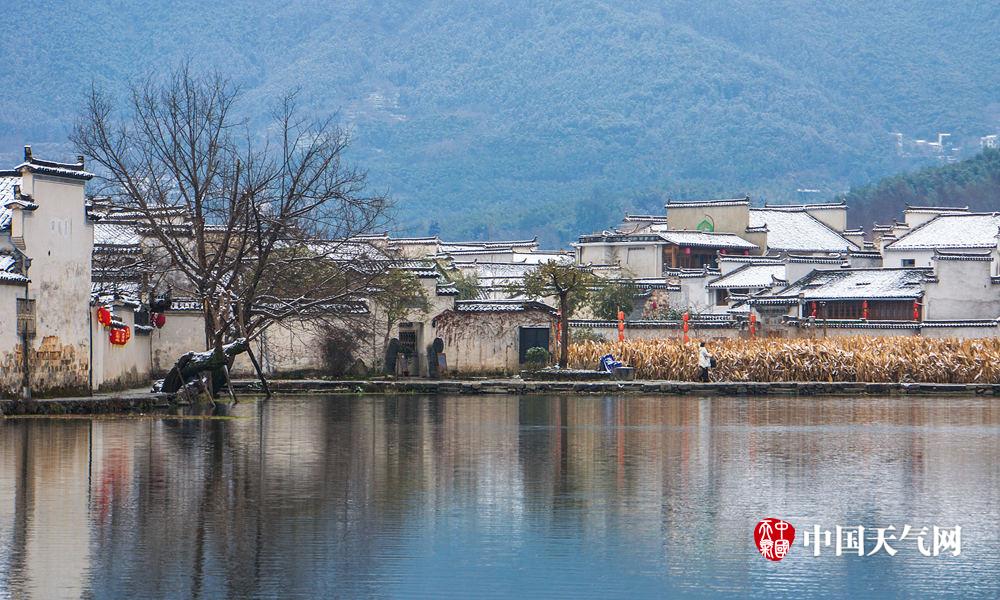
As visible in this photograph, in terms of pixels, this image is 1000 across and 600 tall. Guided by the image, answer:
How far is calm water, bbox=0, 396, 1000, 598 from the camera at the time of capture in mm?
13922

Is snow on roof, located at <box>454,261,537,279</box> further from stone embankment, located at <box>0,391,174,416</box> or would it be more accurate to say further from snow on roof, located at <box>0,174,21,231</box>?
stone embankment, located at <box>0,391,174,416</box>

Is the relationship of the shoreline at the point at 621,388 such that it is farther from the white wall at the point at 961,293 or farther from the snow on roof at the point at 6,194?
the white wall at the point at 961,293

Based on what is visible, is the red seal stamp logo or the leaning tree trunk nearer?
the red seal stamp logo

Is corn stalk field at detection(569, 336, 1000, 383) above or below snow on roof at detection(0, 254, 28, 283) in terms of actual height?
below

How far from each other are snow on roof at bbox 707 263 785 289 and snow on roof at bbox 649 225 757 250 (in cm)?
1163

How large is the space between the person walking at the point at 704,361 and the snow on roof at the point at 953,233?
3675cm

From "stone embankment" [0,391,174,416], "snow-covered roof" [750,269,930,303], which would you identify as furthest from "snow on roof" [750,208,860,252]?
"stone embankment" [0,391,174,416]

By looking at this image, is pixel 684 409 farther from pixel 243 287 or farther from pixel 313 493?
pixel 313 493

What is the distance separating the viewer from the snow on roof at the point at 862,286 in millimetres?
63906

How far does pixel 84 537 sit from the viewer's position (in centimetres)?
1570

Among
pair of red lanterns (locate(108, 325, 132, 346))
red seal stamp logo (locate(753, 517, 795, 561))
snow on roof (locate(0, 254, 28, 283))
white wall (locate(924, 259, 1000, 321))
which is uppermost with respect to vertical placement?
white wall (locate(924, 259, 1000, 321))

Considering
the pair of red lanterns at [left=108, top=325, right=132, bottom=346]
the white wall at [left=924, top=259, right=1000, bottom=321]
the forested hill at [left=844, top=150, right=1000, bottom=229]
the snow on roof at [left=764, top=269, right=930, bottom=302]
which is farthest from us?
the forested hill at [left=844, top=150, right=1000, bottom=229]

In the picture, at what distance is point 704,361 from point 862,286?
19.9 m

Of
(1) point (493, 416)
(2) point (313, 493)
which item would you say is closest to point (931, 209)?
(1) point (493, 416)
